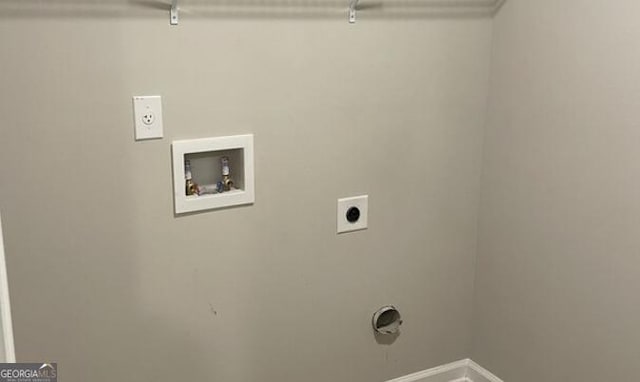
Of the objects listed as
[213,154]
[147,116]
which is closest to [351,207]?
[213,154]

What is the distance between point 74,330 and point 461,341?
54.9 inches

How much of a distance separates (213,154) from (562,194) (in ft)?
3.46

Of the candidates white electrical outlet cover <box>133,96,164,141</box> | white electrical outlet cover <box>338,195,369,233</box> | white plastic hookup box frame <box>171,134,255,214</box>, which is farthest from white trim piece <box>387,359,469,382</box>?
white electrical outlet cover <box>133,96,164,141</box>

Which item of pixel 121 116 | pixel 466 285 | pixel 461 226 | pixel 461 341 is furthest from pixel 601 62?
pixel 121 116

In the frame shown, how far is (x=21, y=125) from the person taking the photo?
1.61 metres

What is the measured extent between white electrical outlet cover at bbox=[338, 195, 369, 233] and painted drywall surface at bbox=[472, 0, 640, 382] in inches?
18.7

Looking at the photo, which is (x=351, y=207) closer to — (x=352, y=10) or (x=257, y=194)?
(x=257, y=194)

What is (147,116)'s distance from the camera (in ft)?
5.73

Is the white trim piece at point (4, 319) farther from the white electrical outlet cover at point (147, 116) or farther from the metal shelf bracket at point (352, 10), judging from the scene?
the metal shelf bracket at point (352, 10)

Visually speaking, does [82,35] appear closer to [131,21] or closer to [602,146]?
[131,21]

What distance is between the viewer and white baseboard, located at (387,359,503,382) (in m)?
2.44

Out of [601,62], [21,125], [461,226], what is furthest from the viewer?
[461,226]

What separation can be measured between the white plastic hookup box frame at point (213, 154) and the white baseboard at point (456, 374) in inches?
37.6

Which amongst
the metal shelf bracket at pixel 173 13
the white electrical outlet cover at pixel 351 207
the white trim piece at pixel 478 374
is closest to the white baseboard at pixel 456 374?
the white trim piece at pixel 478 374
